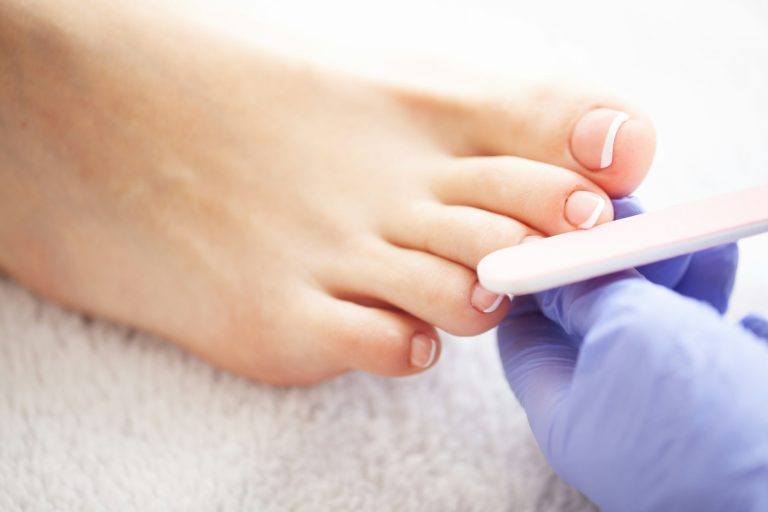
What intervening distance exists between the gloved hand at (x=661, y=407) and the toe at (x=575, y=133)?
0.11m

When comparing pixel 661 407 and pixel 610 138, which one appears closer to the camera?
pixel 661 407

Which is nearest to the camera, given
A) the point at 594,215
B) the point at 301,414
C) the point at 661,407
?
the point at 661,407

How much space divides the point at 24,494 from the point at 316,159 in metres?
0.39

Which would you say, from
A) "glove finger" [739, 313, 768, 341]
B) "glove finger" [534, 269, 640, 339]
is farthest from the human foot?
"glove finger" [739, 313, 768, 341]

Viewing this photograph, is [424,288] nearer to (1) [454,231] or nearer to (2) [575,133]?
(1) [454,231]

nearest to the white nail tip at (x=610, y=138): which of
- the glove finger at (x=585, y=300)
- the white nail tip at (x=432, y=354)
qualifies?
the glove finger at (x=585, y=300)

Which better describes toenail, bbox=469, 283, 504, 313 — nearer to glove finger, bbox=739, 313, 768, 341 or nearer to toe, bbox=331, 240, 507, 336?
toe, bbox=331, 240, 507, 336

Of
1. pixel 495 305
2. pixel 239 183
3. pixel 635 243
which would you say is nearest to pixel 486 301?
pixel 495 305

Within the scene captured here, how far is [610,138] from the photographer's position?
0.56m

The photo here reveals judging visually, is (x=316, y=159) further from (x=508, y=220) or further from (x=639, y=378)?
(x=639, y=378)

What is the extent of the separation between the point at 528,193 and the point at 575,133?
60 mm

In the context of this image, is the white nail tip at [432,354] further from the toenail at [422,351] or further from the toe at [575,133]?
the toe at [575,133]

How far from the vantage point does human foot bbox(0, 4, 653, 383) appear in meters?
0.65

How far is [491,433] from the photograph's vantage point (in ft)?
2.14
